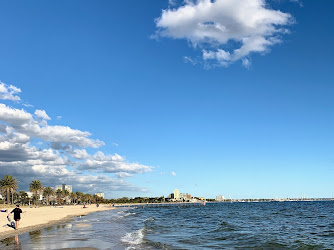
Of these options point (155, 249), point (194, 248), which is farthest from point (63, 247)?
point (194, 248)

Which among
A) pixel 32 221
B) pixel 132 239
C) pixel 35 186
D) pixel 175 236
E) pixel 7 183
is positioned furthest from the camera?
pixel 35 186

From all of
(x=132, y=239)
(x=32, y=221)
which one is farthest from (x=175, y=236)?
(x=32, y=221)

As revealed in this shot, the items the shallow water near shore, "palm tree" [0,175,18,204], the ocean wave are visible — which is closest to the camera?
the shallow water near shore

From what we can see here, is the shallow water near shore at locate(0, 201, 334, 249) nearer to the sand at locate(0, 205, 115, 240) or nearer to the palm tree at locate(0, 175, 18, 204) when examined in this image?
the sand at locate(0, 205, 115, 240)

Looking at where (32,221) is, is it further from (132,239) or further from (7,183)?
(7,183)

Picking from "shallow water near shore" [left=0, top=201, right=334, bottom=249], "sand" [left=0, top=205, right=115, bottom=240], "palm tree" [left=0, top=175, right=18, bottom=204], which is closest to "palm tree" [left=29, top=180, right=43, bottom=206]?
"palm tree" [left=0, top=175, right=18, bottom=204]

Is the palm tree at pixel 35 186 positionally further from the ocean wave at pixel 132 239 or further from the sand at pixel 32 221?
the ocean wave at pixel 132 239

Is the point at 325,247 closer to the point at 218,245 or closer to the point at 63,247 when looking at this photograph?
the point at 218,245

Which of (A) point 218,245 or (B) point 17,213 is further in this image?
(B) point 17,213

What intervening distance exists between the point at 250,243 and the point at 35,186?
514 feet

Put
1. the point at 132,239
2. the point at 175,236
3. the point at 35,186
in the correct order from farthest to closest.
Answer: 1. the point at 35,186
2. the point at 175,236
3. the point at 132,239

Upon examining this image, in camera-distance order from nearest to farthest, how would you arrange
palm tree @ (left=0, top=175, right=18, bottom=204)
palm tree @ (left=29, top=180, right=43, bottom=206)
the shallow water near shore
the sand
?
the shallow water near shore
the sand
palm tree @ (left=0, top=175, right=18, bottom=204)
palm tree @ (left=29, top=180, right=43, bottom=206)

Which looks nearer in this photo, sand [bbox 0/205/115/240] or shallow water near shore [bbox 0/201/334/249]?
shallow water near shore [bbox 0/201/334/249]

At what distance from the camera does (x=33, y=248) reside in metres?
18.1
